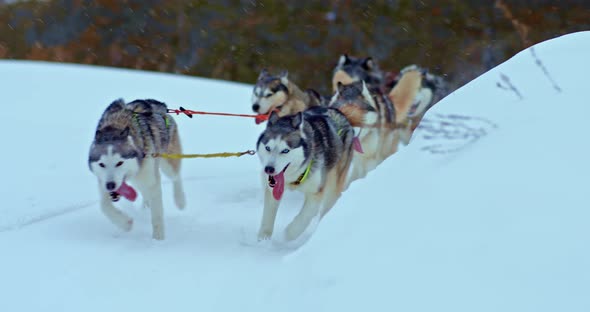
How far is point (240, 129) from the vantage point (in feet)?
29.8

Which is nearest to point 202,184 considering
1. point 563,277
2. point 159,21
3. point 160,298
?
point 160,298

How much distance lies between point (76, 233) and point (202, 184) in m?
1.97

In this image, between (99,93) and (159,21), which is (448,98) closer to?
(99,93)

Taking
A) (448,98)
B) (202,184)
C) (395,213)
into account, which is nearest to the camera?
(395,213)

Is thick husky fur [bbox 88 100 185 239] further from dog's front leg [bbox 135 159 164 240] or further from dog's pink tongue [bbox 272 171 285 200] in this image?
dog's pink tongue [bbox 272 171 285 200]

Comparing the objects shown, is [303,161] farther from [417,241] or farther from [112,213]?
[417,241]

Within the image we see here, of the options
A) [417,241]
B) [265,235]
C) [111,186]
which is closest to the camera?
[417,241]

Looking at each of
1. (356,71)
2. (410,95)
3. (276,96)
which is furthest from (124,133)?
(356,71)

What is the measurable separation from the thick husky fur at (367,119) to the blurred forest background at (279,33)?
9.30m

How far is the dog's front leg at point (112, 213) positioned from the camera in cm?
414

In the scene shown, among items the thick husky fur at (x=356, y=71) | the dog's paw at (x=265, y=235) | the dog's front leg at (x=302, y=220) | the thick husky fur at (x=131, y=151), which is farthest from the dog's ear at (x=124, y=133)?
the thick husky fur at (x=356, y=71)

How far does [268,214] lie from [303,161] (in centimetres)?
42

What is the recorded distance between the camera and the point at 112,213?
13.6 feet

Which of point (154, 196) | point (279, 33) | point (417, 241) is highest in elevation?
point (279, 33)
